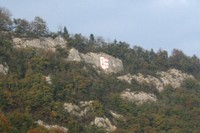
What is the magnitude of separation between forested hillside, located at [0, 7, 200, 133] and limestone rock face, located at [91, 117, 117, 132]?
60 mm

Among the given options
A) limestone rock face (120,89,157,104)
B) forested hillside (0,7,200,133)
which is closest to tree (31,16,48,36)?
forested hillside (0,7,200,133)

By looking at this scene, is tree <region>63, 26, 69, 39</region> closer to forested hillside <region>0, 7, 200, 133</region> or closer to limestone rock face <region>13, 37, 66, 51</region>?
forested hillside <region>0, 7, 200, 133</region>

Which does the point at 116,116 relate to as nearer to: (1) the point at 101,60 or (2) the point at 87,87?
(2) the point at 87,87

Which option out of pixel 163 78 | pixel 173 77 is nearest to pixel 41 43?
pixel 163 78

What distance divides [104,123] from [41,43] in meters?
15.1

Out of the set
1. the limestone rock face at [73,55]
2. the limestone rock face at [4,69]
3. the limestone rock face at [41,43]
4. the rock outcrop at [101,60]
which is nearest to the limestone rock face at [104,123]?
the limestone rock face at [4,69]

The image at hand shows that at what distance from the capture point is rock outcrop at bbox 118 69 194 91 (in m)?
59.5

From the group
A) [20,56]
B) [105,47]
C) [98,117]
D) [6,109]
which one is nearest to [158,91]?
[105,47]

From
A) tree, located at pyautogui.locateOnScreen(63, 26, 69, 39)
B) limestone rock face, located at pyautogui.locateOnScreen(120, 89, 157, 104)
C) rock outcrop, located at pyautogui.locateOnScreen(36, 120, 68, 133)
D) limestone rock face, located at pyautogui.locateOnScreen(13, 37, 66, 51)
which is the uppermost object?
tree, located at pyautogui.locateOnScreen(63, 26, 69, 39)

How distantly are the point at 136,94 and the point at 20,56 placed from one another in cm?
1442

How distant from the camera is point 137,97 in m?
55.7

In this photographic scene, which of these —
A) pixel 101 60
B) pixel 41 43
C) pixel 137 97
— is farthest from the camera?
pixel 101 60

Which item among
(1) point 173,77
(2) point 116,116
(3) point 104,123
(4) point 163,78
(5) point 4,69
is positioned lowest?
(3) point 104,123

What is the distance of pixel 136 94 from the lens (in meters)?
56.1
